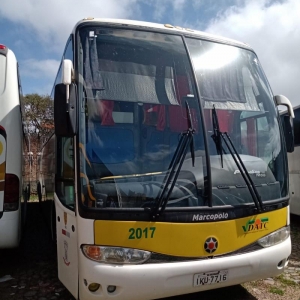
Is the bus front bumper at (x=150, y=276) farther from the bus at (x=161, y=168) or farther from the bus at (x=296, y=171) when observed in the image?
the bus at (x=296, y=171)

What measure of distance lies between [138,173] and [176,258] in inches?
34.5

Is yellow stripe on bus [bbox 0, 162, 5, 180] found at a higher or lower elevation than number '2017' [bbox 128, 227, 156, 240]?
higher

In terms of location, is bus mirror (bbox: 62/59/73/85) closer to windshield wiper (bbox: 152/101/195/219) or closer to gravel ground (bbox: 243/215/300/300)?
windshield wiper (bbox: 152/101/195/219)

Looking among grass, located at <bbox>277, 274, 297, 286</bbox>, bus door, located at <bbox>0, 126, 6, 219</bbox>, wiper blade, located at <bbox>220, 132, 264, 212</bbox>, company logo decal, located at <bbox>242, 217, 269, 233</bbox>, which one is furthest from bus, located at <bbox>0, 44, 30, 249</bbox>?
grass, located at <bbox>277, 274, 297, 286</bbox>

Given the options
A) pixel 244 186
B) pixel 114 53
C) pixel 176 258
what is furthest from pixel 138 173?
pixel 114 53

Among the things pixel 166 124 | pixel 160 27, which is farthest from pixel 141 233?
pixel 160 27

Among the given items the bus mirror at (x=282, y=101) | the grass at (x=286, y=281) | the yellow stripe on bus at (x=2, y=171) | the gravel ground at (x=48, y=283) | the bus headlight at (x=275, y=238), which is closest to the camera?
the bus headlight at (x=275, y=238)

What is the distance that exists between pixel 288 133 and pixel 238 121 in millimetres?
814

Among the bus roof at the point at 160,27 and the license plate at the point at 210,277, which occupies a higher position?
the bus roof at the point at 160,27

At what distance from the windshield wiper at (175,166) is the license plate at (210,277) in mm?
746

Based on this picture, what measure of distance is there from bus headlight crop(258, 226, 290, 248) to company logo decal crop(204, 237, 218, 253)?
21.9 inches

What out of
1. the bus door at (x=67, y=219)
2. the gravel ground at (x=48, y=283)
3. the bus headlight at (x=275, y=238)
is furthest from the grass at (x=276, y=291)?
the bus door at (x=67, y=219)

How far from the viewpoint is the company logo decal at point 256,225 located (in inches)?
143

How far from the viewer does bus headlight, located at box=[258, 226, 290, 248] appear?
375cm
